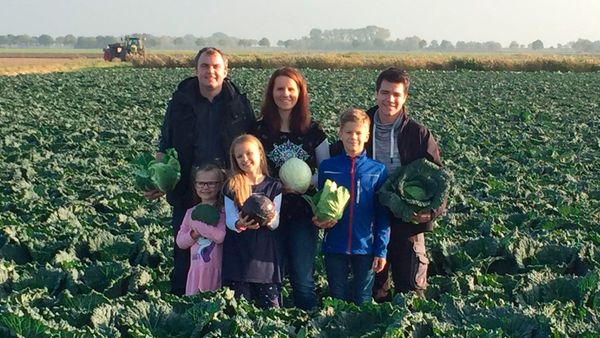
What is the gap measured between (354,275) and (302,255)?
0.48 metres

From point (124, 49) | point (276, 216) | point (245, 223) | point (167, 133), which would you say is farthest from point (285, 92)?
point (124, 49)

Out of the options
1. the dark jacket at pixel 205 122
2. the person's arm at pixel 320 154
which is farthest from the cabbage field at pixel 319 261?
the dark jacket at pixel 205 122

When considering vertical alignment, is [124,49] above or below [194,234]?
below

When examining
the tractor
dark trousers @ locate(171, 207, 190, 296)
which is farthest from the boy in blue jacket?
the tractor

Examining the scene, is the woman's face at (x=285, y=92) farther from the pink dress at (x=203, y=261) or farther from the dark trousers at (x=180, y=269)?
the dark trousers at (x=180, y=269)

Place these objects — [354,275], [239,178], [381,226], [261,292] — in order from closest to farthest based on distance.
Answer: [239,178] < [261,292] < [381,226] < [354,275]

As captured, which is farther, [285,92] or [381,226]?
[381,226]

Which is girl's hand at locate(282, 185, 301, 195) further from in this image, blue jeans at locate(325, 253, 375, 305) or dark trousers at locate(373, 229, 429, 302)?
dark trousers at locate(373, 229, 429, 302)

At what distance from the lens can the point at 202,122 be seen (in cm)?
597

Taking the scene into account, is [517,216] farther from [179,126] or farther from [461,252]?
[179,126]

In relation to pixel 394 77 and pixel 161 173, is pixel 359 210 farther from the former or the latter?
pixel 161 173

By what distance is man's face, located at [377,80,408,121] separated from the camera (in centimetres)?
557

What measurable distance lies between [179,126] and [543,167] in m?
8.75

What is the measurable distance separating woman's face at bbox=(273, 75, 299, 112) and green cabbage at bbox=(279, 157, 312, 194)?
0.44 m
